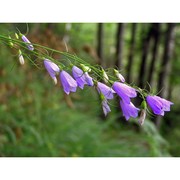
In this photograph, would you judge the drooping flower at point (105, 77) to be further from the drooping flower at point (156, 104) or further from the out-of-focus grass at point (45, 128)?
the out-of-focus grass at point (45, 128)

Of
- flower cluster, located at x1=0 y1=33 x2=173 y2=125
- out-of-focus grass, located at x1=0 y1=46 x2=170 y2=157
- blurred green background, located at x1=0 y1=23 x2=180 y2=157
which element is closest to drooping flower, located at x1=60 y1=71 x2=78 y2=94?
flower cluster, located at x1=0 y1=33 x2=173 y2=125

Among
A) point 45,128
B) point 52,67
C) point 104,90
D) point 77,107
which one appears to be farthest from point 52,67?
point 77,107

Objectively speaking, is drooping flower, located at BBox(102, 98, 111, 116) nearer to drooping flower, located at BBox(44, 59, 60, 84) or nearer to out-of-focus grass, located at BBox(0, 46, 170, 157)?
drooping flower, located at BBox(44, 59, 60, 84)
